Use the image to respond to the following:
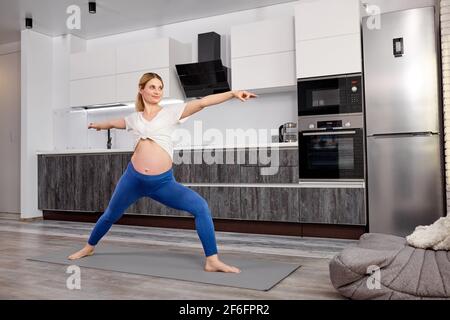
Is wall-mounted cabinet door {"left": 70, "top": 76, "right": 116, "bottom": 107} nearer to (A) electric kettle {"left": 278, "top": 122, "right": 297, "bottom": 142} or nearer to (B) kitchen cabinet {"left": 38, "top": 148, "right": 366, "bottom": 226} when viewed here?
(B) kitchen cabinet {"left": 38, "top": 148, "right": 366, "bottom": 226}

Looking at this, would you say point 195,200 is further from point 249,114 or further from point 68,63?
point 68,63

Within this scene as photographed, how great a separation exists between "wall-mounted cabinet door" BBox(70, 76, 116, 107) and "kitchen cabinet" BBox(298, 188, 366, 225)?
283cm

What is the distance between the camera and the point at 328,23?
395 cm

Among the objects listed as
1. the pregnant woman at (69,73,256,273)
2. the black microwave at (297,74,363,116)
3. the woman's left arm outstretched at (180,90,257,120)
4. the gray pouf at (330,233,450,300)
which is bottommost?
the gray pouf at (330,233,450,300)

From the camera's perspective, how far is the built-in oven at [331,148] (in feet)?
12.5

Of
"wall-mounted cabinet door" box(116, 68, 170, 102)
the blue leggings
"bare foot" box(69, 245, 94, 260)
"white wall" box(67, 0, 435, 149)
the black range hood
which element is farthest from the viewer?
"wall-mounted cabinet door" box(116, 68, 170, 102)

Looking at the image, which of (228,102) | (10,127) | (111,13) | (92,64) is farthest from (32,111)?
(228,102)

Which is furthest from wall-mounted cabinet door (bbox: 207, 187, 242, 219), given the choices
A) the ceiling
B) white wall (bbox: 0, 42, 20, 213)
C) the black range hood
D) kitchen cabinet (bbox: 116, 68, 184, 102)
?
white wall (bbox: 0, 42, 20, 213)

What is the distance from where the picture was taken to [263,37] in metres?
4.41

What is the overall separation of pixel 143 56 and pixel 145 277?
3.31 m

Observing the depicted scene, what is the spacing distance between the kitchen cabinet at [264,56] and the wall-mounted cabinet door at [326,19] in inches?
8.3

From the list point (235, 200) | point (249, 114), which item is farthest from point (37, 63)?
point (235, 200)

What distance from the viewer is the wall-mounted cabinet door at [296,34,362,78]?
385 centimetres
